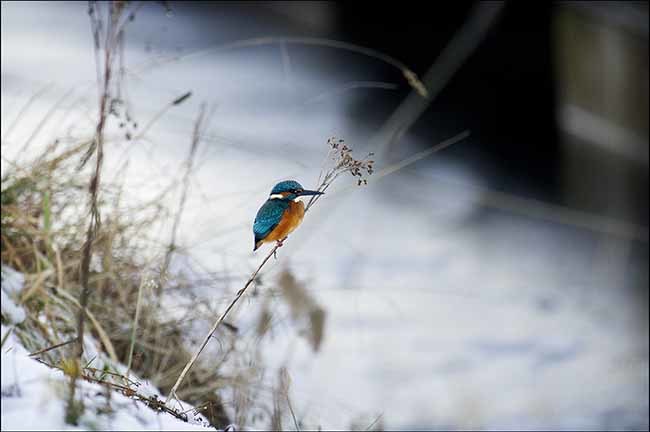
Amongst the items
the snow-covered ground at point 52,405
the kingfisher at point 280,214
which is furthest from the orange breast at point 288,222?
the snow-covered ground at point 52,405

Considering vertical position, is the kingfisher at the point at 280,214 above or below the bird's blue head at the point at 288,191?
below

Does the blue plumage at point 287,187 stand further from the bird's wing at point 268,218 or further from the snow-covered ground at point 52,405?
the snow-covered ground at point 52,405

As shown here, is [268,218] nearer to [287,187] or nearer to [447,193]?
[287,187]

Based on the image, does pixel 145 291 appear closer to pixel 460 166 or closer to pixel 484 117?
pixel 460 166

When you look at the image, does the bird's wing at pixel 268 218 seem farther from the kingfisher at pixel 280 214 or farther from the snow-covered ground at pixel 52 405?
the snow-covered ground at pixel 52 405

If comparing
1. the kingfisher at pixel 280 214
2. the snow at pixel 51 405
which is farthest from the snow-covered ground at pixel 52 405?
the kingfisher at pixel 280 214

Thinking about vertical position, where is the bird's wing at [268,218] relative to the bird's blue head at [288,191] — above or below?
below

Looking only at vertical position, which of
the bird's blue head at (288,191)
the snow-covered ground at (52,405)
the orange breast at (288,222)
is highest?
the bird's blue head at (288,191)

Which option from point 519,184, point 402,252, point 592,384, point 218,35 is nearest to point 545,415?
point 592,384

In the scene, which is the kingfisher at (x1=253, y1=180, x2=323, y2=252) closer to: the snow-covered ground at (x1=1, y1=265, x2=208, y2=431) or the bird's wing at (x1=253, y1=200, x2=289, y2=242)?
the bird's wing at (x1=253, y1=200, x2=289, y2=242)
